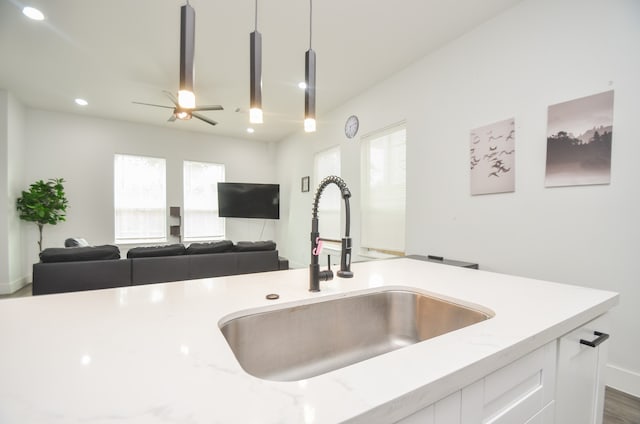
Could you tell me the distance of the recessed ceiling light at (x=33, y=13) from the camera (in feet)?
7.32

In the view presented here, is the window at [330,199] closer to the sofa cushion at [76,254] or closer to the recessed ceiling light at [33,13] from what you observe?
the sofa cushion at [76,254]

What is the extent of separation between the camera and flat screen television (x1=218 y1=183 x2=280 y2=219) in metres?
5.64

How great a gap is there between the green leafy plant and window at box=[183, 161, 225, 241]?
6.24 feet

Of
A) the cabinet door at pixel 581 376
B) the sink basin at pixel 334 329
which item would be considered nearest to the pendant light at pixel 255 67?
the sink basin at pixel 334 329

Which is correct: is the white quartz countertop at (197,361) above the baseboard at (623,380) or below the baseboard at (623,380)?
above

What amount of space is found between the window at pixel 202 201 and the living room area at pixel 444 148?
0.26 meters

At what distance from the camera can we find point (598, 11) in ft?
5.91

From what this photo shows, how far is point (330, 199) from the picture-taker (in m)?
4.57

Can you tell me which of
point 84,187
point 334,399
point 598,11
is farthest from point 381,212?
point 84,187

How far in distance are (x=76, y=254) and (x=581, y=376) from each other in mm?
3455

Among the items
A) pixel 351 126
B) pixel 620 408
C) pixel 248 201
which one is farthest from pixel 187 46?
pixel 248 201

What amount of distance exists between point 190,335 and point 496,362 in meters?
0.69

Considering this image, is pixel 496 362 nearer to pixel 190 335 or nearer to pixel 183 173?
pixel 190 335

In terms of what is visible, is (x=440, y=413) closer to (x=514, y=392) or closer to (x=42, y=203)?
(x=514, y=392)
